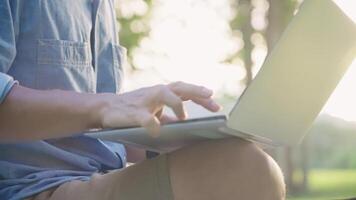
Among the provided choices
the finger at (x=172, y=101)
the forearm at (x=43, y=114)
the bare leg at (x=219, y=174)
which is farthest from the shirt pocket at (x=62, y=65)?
the finger at (x=172, y=101)

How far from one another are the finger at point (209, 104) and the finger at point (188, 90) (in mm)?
27

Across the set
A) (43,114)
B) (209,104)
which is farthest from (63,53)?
(209,104)

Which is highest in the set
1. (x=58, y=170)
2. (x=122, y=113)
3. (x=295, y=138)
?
(x=122, y=113)

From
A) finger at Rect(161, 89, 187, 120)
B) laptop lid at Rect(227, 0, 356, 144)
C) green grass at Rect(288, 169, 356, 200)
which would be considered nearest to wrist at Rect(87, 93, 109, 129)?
finger at Rect(161, 89, 187, 120)

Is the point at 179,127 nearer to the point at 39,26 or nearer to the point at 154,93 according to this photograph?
the point at 154,93

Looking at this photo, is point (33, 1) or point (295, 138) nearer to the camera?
point (295, 138)

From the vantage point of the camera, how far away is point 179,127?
121 centimetres

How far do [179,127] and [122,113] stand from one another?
93 mm

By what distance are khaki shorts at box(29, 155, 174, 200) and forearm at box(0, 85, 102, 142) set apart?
4.8 inches

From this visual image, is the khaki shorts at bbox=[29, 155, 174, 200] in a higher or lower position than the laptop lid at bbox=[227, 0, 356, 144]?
lower

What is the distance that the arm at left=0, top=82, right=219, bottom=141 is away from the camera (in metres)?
1.23

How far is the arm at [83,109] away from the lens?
4.04ft

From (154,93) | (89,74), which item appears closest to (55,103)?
(154,93)

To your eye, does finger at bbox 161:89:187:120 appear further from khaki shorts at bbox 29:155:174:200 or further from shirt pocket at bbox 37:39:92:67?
shirt pocket at bbox 37:39:92:67
